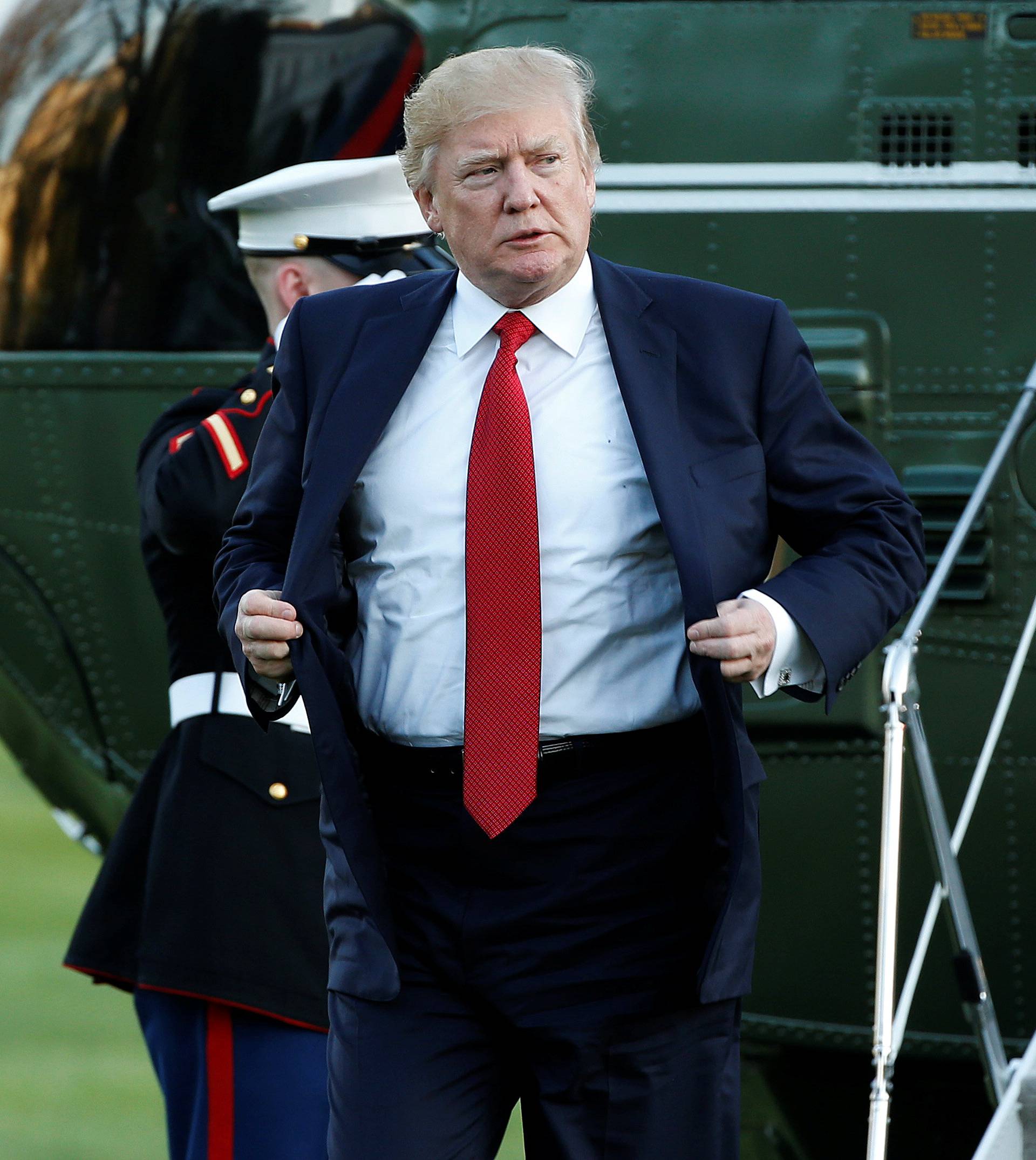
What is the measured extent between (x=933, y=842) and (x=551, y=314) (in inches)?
55.0

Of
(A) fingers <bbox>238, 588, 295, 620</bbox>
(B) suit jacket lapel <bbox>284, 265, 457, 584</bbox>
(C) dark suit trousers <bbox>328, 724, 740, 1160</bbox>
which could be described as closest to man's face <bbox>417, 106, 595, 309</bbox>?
(B) suit jacket lapel <bbox>284, 265, 457, 584</bbox>

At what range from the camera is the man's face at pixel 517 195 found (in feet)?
6.28

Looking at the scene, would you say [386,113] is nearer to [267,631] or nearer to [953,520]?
[953,520]

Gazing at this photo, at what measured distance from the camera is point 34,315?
395 cm

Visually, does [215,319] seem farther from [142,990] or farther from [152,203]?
[142,990]

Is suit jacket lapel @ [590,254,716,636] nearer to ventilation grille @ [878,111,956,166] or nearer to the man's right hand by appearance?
the man's right hand

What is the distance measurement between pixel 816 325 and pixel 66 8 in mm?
1913

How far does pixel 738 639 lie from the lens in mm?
1729

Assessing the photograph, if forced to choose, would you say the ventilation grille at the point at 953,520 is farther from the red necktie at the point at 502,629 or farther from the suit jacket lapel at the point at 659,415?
the red necktie at the point at 502,629

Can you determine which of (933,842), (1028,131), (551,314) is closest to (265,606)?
(551,314)

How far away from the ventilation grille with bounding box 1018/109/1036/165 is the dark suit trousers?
2239mm

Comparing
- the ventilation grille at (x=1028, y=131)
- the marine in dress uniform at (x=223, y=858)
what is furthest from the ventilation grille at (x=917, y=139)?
the marine in dress uniform at (x=223, y=858)

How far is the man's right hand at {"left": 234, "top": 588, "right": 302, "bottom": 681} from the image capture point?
187cm

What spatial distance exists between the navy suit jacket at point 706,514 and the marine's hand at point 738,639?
0.04m
